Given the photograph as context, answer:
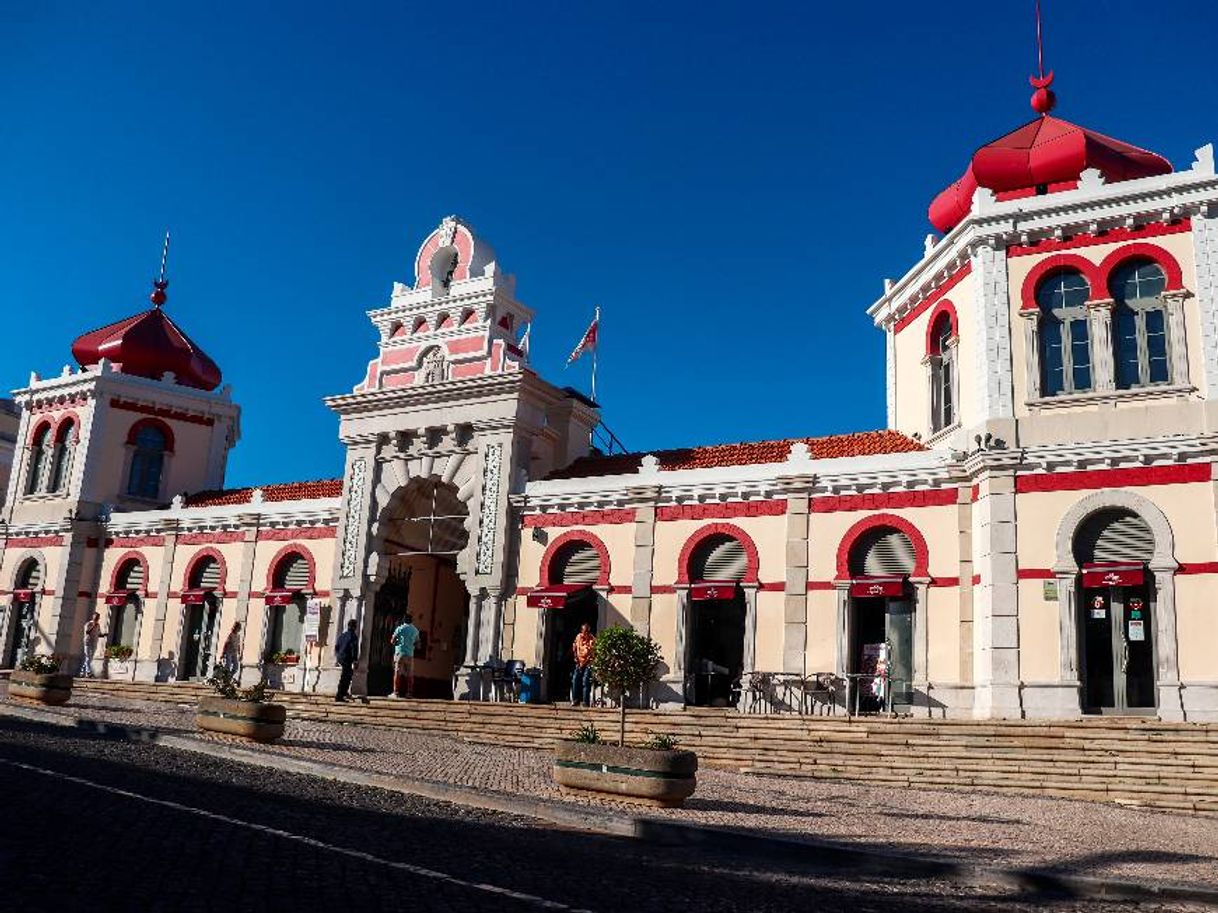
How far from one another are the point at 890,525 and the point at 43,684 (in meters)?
17.9

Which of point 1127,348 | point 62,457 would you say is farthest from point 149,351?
point 1127,348

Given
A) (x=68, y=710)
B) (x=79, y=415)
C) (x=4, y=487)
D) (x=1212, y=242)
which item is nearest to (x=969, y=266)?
(x=1212, y=242)

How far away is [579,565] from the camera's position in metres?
26.5

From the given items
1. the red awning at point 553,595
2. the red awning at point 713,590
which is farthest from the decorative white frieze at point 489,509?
the red awning at point 713,590

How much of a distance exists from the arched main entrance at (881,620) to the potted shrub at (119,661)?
74.5 feet

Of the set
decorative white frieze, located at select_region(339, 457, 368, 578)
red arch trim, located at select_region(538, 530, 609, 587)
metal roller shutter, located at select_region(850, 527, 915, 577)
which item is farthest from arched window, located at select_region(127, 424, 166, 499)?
metal roller shutter, located at select_region(850, 527, 915, 577)

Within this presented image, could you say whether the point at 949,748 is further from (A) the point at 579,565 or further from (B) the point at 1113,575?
(A) the point at 579,565

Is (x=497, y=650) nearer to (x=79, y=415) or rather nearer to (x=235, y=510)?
(x=235, y=510)

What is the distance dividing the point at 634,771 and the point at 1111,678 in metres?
11.0

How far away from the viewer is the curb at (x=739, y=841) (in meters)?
9.27

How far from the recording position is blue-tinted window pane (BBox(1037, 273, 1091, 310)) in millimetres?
21641

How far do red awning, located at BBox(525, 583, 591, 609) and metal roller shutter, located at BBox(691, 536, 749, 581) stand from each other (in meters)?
2.90

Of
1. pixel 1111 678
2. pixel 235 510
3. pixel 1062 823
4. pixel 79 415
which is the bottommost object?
pixel 1062 823

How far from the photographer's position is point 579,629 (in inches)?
1043
